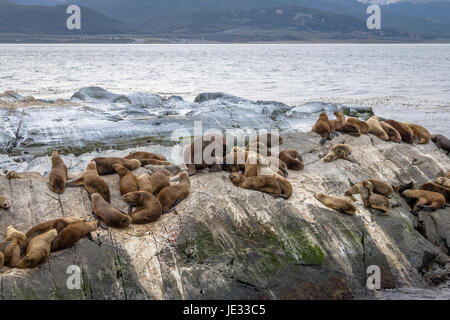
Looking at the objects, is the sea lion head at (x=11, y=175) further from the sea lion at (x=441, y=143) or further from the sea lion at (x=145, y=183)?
the sea lion at (x=441, y=143)

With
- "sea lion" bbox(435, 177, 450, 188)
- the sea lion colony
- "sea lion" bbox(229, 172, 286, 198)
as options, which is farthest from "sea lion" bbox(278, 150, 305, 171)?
"sea lion" bbox(435, 177, 450, 188)

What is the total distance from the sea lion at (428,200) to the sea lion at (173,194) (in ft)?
15.3

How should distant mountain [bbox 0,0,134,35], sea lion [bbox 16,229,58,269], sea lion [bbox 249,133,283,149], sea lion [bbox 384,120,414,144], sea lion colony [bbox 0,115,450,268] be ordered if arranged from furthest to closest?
distant mountain [bbox 0,0,134,35]
sea lion [bbox 384,120,414,144]
sea lion [bbox 249,133,283,149]
sea lion colony [bbox 0,115,450,268]
sea lion [bbox 16,229,58,269]

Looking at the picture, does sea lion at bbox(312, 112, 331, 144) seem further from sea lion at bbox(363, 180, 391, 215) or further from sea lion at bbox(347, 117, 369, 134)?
sea lion at bbox(363, 180, 391, 215)

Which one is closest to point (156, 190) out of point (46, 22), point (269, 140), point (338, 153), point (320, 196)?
point (320, 196)

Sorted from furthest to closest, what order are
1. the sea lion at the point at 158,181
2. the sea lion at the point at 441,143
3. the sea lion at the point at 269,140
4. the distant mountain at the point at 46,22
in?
the distant mountain at the point at 46,22, the sea lion at the point at 441,143, the sea lion at the point at 269,140, the sea lion at the point at 158,181

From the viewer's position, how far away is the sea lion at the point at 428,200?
952 cm

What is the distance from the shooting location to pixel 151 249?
7113 mm

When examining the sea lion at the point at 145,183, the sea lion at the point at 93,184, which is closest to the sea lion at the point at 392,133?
the sea lion at the point at 145,183

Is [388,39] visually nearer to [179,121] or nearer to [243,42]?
[243,42]

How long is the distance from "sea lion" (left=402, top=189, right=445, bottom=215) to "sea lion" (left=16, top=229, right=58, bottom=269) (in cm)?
689

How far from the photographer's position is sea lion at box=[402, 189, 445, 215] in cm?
952

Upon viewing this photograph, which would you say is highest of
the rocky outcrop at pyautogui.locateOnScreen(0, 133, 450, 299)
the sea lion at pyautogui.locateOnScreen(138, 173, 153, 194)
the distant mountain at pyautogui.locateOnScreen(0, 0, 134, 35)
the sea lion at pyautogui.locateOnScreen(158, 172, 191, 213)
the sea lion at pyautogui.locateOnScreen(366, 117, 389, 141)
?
the distant mountain at pyautogui.locateOnScreen(0, 0, 134, 35)
